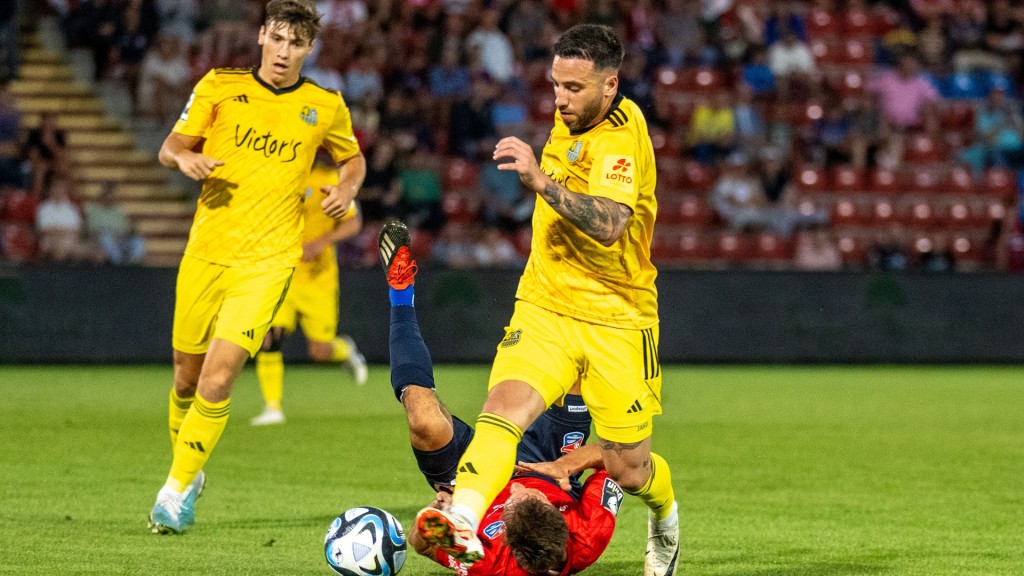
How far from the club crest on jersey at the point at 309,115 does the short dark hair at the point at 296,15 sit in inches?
16.8

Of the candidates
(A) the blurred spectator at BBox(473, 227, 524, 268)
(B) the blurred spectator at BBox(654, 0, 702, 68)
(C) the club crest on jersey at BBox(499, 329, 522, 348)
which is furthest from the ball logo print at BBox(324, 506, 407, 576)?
(B) the blurred spectator at BBox(654, 0, 702, 68)

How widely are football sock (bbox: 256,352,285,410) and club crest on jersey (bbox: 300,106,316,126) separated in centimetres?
442

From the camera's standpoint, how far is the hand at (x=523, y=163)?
5.16 meters

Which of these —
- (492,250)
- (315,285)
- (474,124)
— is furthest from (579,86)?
(474,124)

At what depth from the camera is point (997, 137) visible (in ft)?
73.0

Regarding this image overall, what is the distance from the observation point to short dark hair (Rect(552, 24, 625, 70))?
5.66 meters

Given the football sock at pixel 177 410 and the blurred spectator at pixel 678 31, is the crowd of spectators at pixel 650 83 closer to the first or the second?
the blurred spectator at pixel 678 31

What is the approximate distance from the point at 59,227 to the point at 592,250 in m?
12.9

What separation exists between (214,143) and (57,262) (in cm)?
999

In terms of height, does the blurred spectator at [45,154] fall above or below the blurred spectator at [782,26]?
below

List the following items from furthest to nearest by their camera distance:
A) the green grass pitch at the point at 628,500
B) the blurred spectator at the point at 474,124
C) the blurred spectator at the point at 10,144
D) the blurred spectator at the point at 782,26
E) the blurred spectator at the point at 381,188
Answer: the blurred spectator at the point at 782,26, the blurred spectator at the point at 474,124, the blurred spectator at the point at 381,188, the blurred spectator at the point at 10,144, the green grass pitch at the point at 628,500

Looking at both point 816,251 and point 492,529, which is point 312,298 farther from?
point 816,251

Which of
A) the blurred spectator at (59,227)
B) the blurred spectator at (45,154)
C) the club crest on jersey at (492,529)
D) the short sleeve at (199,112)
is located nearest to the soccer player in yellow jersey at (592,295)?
the club crest on jersey at (492,529)

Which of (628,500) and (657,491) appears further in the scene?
(628,500)
